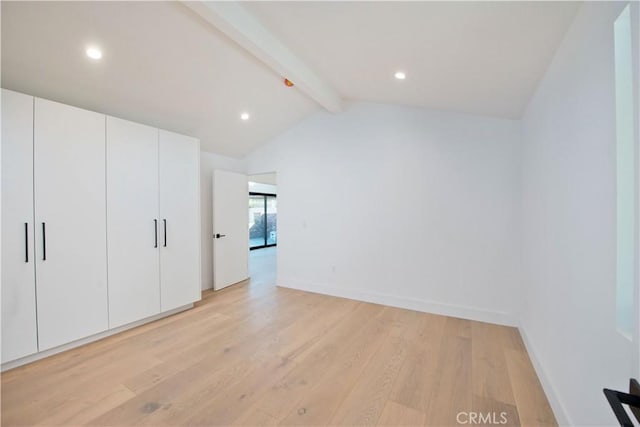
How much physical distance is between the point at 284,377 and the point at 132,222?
7.56 feet

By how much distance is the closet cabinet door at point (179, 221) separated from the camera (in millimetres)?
3186

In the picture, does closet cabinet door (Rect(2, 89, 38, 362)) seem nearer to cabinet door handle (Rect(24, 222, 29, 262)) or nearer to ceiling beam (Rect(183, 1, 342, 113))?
cabinet door handle (Rect(24, 222, 29, 262))

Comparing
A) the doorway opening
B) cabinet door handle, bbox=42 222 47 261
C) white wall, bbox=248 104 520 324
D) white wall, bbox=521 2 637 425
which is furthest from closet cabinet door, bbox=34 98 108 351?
the doorway opening

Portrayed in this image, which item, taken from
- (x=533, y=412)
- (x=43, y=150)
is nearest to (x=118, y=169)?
(x=43, y=150)

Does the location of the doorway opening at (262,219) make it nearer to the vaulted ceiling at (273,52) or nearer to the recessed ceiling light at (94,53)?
the vaulted ceiling at (273,52)

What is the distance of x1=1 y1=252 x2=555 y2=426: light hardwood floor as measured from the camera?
1.72 meters

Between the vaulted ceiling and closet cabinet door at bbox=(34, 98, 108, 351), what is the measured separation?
416mm

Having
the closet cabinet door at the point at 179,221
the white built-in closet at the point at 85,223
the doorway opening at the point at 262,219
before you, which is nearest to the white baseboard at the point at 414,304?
the closet cabinet door at the point at 179,221

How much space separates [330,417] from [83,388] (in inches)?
73.2

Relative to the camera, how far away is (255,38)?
2176 mm

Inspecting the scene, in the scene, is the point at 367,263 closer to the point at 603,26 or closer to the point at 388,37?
the point at 388,37

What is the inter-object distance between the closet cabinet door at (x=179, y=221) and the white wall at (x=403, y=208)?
1490mm

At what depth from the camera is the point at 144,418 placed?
1.68 metres

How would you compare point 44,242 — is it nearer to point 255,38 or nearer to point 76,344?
point 76,344
